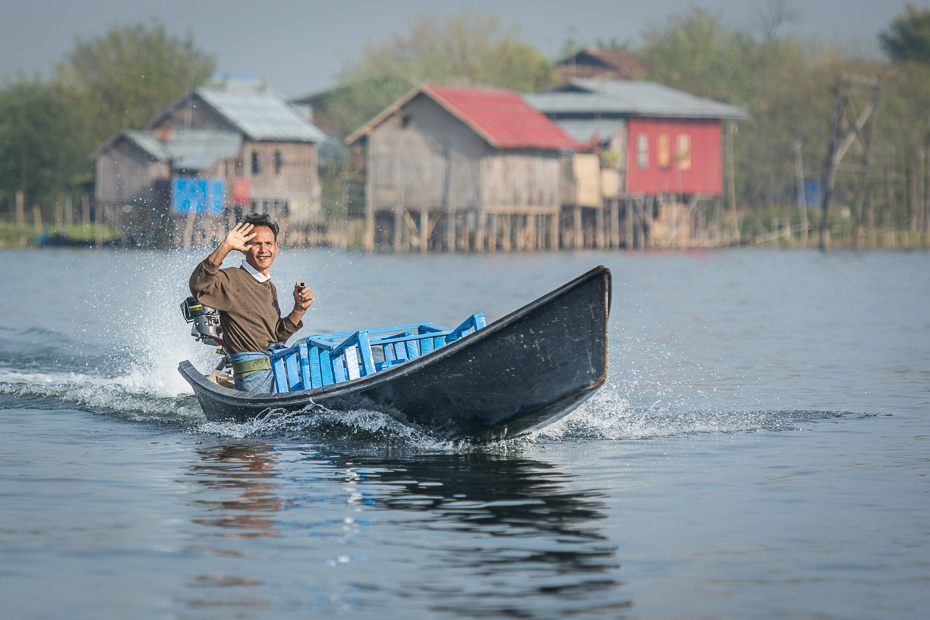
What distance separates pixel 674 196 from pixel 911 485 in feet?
164

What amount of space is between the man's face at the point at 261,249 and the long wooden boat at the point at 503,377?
1.07m

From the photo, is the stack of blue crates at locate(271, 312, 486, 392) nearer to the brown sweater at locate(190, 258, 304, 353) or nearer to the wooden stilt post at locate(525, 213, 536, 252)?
the brown sweater at locate(190, 258, 304, 353)

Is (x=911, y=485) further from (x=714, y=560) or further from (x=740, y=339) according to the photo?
(x=740, y=339)

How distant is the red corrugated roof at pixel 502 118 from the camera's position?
168ft

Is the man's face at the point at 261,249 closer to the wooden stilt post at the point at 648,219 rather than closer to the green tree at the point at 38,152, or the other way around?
the wooden stilt post at the point at 648,219

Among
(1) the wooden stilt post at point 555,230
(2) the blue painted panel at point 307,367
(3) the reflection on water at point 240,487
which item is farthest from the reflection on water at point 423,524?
(1) the wooden stilt post at point 555,230

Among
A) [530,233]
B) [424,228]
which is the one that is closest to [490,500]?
[424,228]

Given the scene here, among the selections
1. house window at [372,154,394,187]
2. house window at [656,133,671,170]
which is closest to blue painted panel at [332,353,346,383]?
house window at [372,154,394,187]

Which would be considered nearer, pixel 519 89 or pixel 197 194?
pixel 197 194

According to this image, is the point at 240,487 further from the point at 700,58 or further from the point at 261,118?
the point at 700,58

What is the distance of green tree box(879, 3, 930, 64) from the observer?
71.4 m

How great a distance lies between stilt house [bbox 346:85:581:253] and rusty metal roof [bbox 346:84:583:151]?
5 centimetres

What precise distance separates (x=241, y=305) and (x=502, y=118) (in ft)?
145

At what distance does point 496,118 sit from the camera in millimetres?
53344
